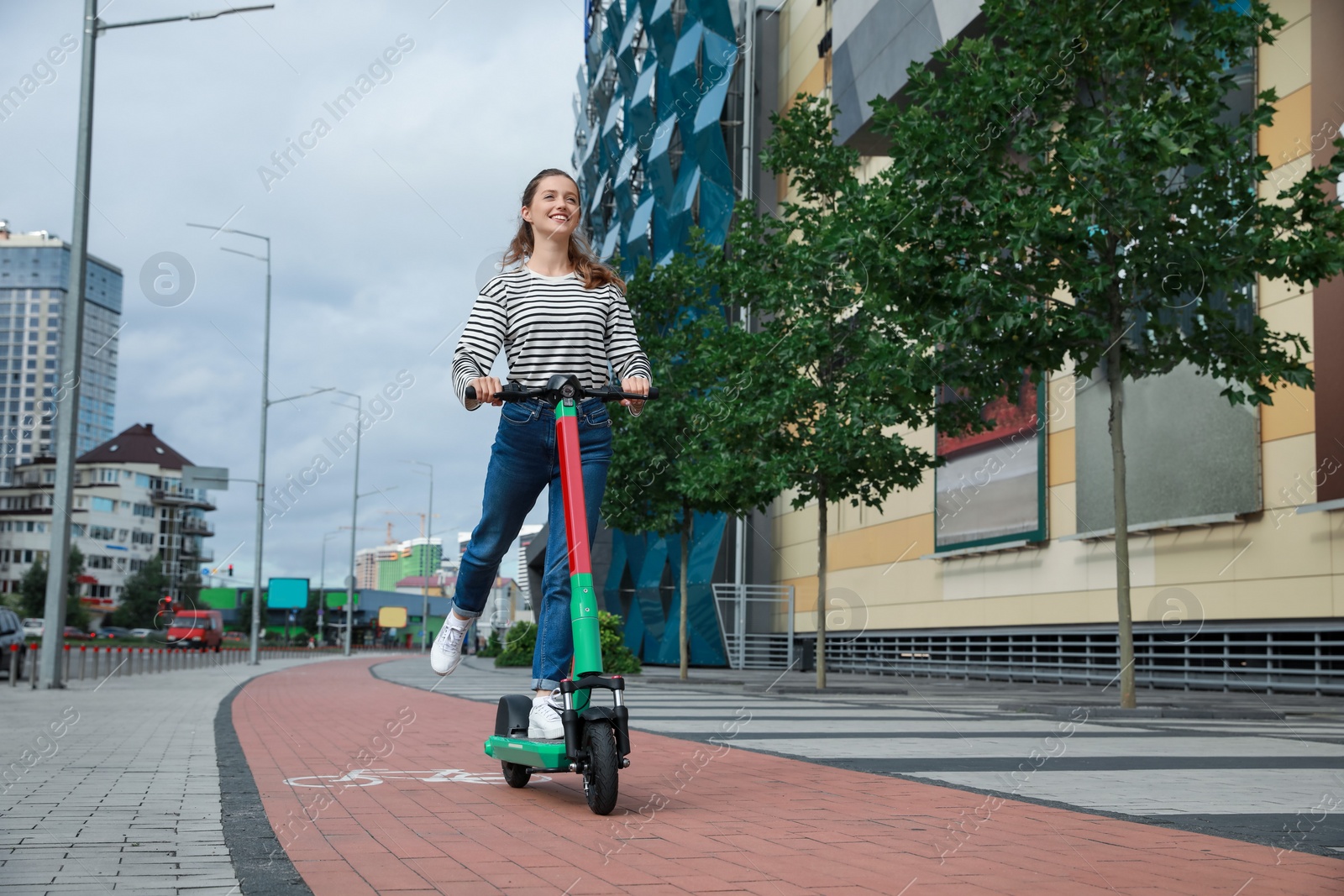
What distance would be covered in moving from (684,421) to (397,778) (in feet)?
53.0

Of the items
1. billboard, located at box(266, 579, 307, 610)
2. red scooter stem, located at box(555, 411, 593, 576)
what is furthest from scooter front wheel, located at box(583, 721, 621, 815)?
billboard, located at box(266, 579, 307, 610)

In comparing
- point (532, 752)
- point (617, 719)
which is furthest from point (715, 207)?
point (617, 719)

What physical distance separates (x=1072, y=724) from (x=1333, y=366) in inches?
288

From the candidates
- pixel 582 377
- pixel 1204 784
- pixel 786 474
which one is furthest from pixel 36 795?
pixel 786 474

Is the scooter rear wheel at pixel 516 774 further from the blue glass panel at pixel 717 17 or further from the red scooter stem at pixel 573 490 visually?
the blue glass panel at pixel 717 17

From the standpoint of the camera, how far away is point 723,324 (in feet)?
68.6

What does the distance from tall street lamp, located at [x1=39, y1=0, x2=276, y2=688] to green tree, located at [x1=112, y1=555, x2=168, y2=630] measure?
233 feet

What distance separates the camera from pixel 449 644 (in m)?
5.14

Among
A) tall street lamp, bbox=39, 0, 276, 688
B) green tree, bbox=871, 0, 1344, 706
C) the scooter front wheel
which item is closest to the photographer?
the scooter front wheel

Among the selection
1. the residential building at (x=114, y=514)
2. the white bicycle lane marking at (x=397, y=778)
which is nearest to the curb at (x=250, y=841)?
the white bicycle lane marking at (x=397, y=778)

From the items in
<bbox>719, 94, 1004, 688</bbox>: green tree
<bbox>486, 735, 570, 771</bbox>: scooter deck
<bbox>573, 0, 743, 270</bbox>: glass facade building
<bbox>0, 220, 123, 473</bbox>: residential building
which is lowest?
<bbox>486, 735, 570, 771</bbox>: scooter deck

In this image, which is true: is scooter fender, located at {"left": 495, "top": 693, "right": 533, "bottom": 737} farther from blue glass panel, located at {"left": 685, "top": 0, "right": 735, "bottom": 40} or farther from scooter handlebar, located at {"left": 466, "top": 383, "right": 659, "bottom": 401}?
blue glass panel, located at {"left": 685, "top": 0, "right": 735, "bottom": 40}

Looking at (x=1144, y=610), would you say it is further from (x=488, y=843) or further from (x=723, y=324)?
(x=488, y=843)

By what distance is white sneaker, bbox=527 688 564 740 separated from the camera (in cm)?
466
